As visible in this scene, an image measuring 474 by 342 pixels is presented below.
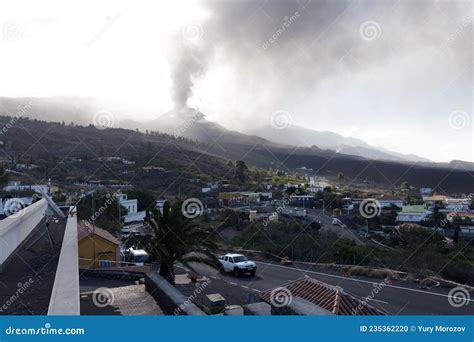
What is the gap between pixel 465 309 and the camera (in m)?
10.3

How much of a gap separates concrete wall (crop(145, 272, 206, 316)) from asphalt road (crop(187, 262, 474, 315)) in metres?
4.81

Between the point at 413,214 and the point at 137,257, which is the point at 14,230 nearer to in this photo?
the point at 137,257

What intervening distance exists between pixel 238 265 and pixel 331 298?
7.91 metres

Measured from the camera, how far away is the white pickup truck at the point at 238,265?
16.0 m

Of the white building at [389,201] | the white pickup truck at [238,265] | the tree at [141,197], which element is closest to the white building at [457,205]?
the white building at [389,201]

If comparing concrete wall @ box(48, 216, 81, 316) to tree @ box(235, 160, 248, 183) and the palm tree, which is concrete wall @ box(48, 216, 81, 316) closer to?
the palm tree

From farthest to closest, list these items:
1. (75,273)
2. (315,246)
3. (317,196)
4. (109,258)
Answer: (317,196) < (315,246) < (109,258) < (75,273)

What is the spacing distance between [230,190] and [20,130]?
42.1 m

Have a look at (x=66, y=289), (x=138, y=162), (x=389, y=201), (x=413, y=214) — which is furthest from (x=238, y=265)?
(x=138, y=162)

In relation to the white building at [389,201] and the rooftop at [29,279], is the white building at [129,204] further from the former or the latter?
the white building at [389,201]

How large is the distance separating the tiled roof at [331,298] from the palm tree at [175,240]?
2588mm

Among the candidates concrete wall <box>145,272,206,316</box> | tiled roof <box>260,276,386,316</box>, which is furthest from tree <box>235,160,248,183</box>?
concrete wall <box>145,272,206,316</box>

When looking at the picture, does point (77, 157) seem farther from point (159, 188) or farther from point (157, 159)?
point (159, 188)

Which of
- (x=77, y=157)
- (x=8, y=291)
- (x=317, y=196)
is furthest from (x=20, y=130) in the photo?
(x=8, y=291)
